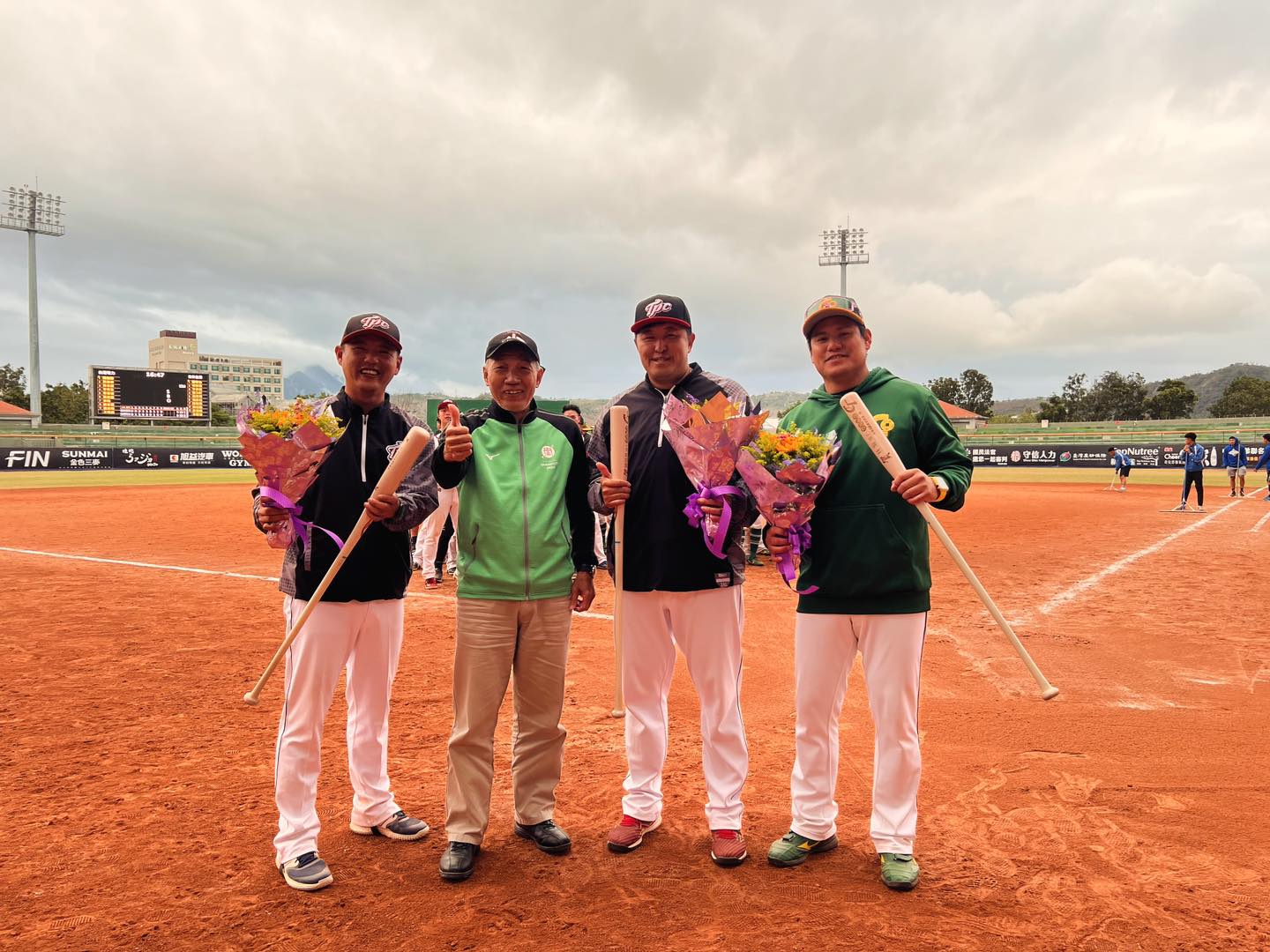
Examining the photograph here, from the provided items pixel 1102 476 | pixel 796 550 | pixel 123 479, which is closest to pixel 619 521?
pixel 796 550

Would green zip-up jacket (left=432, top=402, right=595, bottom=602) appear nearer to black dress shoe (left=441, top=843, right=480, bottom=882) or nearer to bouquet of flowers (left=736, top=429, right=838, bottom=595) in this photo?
bouquet of flowers (left=736, top=429, right=838, bottom=595)

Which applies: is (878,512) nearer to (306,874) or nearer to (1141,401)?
(306,874)

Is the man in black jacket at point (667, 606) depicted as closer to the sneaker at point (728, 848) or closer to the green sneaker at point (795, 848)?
the sneaker at point (728, 848)

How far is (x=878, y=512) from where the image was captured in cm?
348

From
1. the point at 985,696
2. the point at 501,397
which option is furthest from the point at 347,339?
the point at 985,696

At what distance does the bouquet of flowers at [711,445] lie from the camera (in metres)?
3.40

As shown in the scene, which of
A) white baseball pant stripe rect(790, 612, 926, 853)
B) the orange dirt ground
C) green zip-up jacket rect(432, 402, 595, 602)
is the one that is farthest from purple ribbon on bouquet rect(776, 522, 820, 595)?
the orange dirt ground

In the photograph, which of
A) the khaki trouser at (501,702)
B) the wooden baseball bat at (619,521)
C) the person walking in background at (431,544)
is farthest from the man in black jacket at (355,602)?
the person walking in background at (431,544)

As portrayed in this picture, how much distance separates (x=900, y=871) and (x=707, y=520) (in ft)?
5.56

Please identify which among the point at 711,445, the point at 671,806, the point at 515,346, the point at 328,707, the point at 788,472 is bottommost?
the point at 671,806

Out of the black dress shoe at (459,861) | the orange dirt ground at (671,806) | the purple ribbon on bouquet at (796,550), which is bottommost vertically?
the orange dirt ground at (671,806)

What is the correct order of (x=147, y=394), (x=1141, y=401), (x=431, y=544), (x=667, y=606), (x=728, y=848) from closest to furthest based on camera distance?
(x=728, y=848)
(x=667, y=606)
(x=431, y=544)
(x=147, y=394)
(x=1141, y=401)

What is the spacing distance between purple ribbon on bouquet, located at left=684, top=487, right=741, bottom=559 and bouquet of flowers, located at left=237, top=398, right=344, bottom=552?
161 cm

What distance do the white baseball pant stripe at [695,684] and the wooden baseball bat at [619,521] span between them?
60 millimetres
